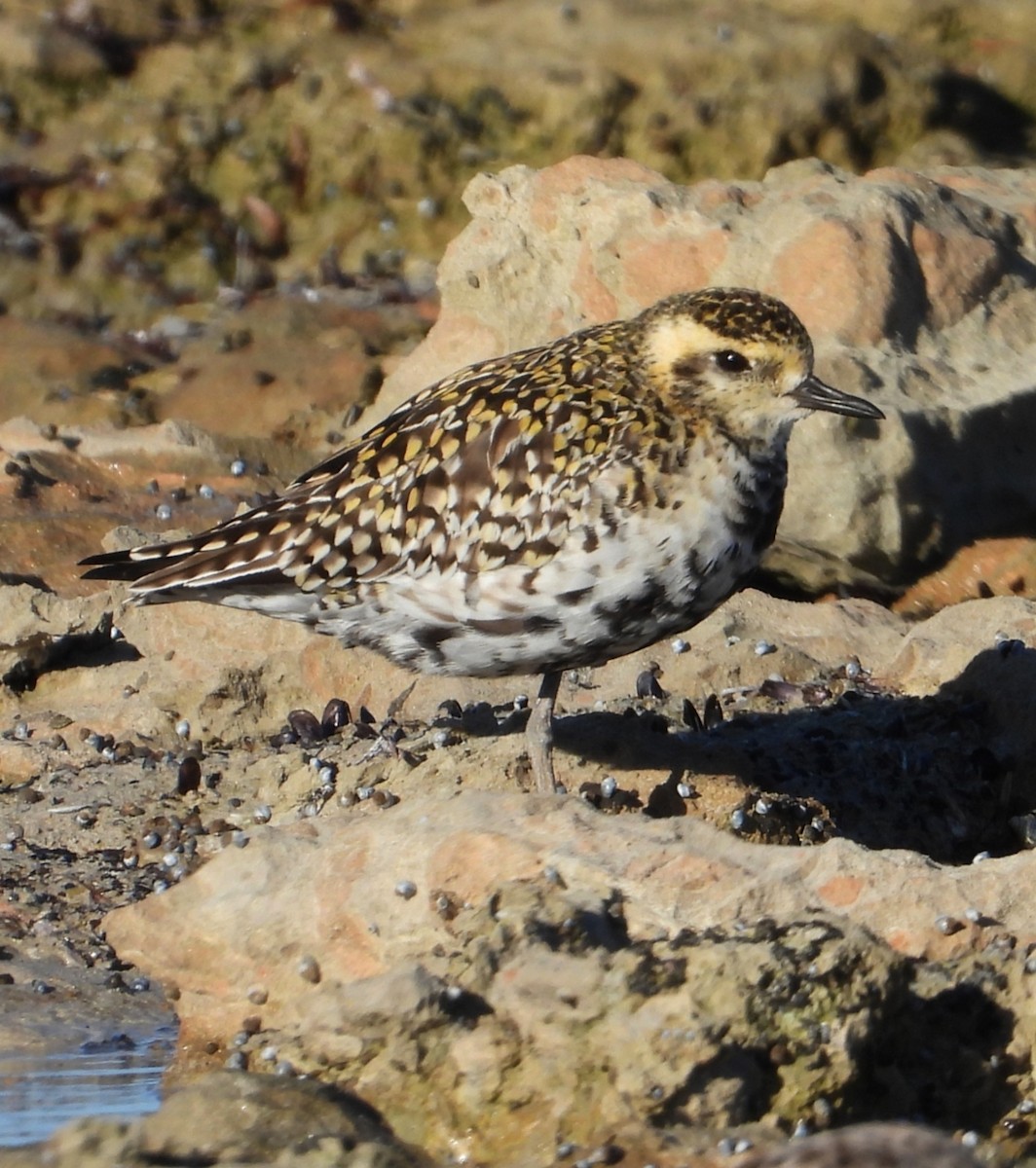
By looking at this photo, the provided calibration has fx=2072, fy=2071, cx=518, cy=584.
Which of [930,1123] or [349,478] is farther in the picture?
[349,478]

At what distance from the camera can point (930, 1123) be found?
5355 millimetres

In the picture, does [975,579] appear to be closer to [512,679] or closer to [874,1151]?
[512,679]

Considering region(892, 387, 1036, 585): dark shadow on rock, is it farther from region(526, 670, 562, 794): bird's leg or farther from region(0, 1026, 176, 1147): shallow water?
region(0, 1026, 176, 1147): shallow water

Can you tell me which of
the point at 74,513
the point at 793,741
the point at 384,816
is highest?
the point at 384,816

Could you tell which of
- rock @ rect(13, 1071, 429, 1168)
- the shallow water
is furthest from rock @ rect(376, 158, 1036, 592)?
rock @ rect(13, 1071, 429, 1168)

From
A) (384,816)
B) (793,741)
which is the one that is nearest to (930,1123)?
(384,816)

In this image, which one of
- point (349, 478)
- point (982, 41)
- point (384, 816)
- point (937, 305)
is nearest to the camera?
point (384, 816)

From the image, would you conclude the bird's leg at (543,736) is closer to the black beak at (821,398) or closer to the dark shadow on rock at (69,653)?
the black beak at (821,398)

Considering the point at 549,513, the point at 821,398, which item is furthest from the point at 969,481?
the point at 549,513

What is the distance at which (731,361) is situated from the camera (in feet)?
24.0

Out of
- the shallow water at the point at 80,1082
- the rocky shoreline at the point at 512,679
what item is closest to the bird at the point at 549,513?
the rocky shoreline at the point at 512,679

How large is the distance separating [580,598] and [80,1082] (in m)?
2.25

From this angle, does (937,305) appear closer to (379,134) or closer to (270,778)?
(270,778)

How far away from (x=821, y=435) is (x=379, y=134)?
7.44 meters
